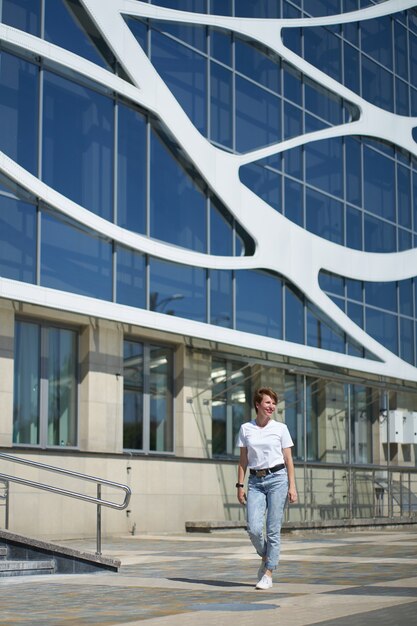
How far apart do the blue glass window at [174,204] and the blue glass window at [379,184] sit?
894 cm

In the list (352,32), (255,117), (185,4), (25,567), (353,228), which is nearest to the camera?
→ (25,567)

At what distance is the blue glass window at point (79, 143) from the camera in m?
22.8

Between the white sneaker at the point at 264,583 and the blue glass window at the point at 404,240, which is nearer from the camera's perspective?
the white sneaker at the point at 264,583

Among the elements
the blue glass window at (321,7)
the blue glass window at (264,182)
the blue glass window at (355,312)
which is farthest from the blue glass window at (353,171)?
the blue glass window at (264,182)

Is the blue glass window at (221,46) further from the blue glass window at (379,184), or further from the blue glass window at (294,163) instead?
the blue glass window at (379,184)

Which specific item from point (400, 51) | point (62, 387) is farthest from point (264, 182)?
point (400, 51)

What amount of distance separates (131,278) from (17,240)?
3595 millimetres

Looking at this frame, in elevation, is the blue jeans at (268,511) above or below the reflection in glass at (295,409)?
below

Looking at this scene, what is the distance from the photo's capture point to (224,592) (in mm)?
11062

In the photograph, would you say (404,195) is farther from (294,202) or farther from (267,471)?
(267,471)

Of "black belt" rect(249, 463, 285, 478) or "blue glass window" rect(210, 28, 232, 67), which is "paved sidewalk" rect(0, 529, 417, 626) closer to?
"black belt" rect(249, 463, 285, 478)

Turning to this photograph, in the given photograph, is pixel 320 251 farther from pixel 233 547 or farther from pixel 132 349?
pixel 233 547

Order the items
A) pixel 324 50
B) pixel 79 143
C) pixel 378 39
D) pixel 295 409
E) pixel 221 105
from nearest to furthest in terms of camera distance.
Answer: pixel 79 143
pixel 221 105
pixel 295 409
pixel 324 50
pixel 378 39

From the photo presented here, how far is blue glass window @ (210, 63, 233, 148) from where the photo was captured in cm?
2777
